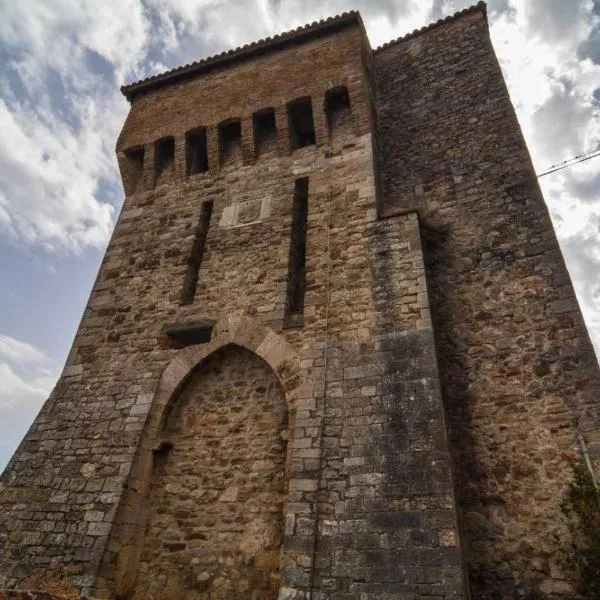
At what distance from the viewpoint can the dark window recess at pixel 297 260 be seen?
604 centimetres

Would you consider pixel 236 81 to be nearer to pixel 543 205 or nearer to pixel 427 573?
pixel 543 205

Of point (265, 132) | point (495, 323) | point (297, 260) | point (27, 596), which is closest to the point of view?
point (27, 596)

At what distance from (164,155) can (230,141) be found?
4.40ft

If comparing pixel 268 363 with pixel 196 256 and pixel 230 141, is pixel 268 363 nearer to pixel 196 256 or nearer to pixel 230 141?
pixel 196 256

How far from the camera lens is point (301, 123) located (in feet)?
27.2

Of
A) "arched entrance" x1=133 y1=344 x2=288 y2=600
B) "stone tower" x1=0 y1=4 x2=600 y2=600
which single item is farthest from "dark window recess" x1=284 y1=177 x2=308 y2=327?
"arched entrance" x1=133 y1=344 x2=288 y2=600

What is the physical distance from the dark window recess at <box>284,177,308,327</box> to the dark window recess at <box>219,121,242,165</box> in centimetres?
164

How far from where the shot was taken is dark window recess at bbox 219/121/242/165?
823cm

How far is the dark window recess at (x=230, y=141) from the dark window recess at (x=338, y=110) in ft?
5.21

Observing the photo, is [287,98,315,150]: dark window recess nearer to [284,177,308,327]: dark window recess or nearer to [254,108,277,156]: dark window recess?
[254,108,277,156]: dark window recess

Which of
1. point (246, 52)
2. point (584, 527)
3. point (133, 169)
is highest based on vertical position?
point (246, 52)

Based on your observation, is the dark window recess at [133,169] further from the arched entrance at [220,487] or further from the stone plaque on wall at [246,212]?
the arched entrance at [220,487]

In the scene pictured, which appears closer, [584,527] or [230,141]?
[584,527]

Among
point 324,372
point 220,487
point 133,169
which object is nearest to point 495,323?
point 324,372
